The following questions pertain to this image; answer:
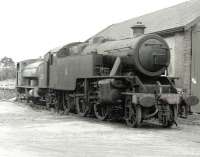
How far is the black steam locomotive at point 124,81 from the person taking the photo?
1369cm

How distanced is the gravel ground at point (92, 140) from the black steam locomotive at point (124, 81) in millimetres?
680

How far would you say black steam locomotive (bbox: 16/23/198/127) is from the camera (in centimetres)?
1369

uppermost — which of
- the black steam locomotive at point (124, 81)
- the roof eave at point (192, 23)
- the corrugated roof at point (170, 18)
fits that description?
the corrugated roof at point (170, 18)

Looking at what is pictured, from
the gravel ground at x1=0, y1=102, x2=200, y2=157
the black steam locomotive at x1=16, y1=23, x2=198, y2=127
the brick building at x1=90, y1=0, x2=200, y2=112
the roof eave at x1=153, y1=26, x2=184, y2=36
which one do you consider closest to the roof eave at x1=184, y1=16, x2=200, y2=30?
the brick building at x1=90, y1=0, x2=200, y2=112

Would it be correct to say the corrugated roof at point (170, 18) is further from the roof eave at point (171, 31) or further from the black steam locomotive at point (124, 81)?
the black steam locomotive at point (124, 81)

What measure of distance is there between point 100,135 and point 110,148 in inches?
85.2

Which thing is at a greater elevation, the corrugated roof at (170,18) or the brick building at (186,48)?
the corrugated roof at (170,18)

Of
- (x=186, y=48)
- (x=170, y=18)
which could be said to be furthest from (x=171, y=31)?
(x=170, y=18)

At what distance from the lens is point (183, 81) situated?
63.5 ft

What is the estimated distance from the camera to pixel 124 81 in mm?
14383

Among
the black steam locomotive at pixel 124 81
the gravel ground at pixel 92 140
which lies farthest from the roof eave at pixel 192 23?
the gravel ground at pixel 92 140

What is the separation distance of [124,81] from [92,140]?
14.2ft

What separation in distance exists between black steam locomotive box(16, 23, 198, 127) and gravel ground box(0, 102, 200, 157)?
68cm

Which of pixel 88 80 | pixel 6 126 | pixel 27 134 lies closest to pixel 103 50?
pixel 88 80
